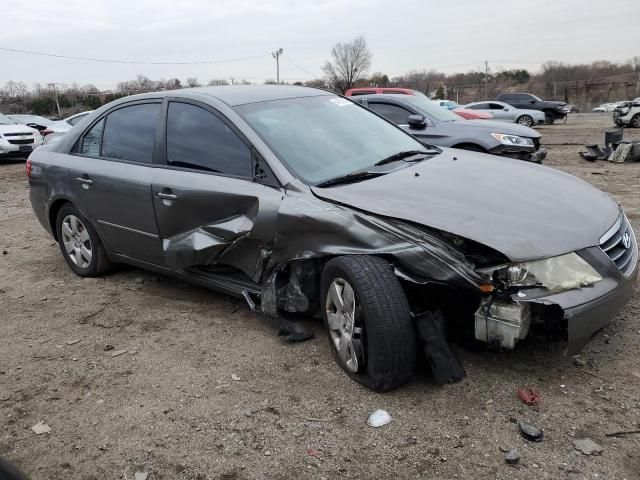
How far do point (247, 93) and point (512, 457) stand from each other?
2.96 meters

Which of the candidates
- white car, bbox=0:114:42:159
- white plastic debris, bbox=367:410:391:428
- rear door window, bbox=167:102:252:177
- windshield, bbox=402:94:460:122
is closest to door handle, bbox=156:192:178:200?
rear door window, bbox=167:102:252:177

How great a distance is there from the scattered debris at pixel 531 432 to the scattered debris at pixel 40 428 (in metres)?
2.33

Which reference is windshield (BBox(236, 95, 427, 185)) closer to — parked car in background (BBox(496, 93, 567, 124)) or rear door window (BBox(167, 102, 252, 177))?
rear door window (BBox(167, 102, 252, 177))

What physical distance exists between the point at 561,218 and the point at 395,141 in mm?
1577

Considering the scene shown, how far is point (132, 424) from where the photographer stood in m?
2.90

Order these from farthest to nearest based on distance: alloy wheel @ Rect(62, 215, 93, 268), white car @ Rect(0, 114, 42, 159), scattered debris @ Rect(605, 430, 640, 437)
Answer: white car @ Rect(0, 114, 42, 159), alloy wheel @ Rect(62, 215, 93, 268), scattered debris @ Rect(605, 430, 640, 437)

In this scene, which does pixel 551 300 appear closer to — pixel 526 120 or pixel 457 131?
pixel 457 131

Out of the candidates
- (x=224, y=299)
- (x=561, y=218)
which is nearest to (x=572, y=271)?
(x=561, y=218)

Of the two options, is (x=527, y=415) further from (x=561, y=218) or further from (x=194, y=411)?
(x=194, y=411)

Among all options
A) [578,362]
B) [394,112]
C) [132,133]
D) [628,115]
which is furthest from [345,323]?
[628,115]

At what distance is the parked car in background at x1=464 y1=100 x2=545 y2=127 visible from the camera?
25875 mm

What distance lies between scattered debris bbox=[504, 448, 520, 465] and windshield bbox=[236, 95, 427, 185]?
1783 mm

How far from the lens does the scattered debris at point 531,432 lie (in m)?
2.57

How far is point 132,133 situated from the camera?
450 centimetres
